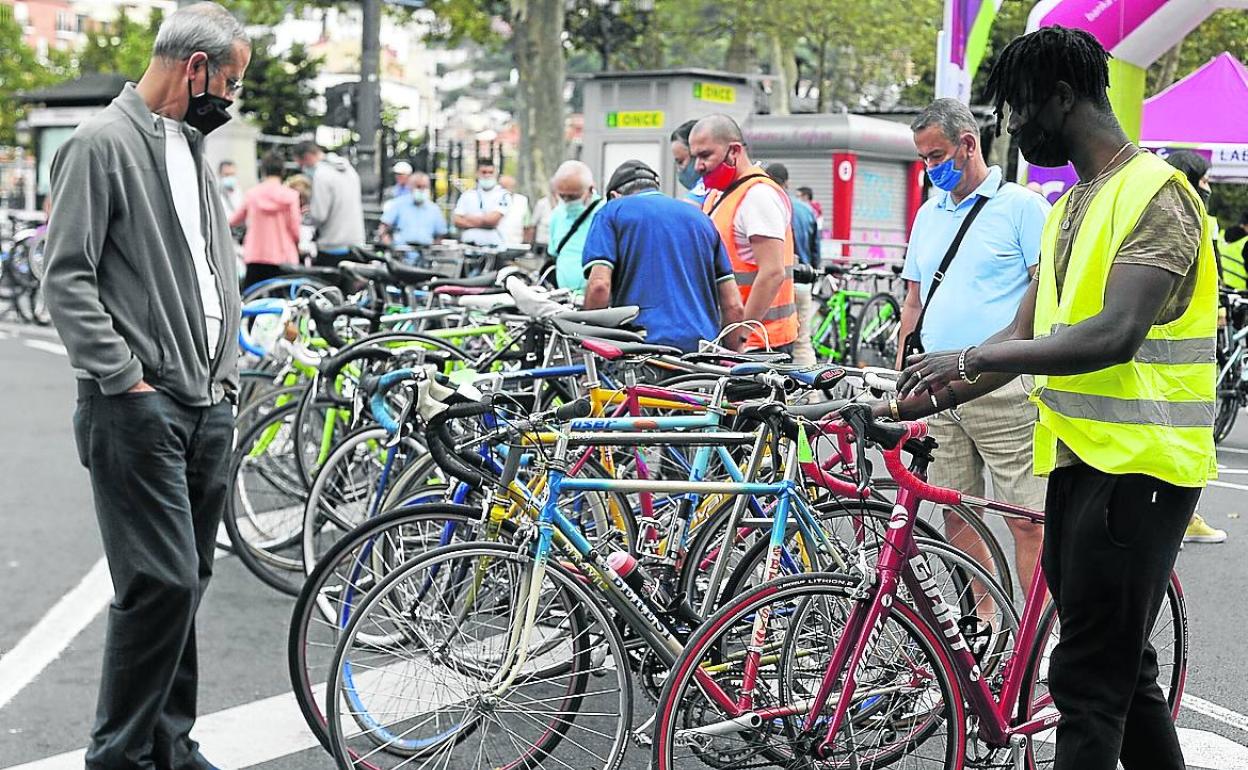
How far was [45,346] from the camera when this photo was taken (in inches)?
617

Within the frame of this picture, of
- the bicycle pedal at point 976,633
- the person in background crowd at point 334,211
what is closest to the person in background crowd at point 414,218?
the person in background crowd at point 334,211

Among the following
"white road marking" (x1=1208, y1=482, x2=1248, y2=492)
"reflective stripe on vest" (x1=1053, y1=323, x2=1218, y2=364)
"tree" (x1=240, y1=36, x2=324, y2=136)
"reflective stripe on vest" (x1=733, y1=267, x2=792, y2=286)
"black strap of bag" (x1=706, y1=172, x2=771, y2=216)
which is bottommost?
"white road marking" (x1=1208, y1=482, x2=1248, y2=492)

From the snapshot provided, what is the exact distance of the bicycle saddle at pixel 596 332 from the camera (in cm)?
559

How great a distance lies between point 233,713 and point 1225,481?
6518 mm

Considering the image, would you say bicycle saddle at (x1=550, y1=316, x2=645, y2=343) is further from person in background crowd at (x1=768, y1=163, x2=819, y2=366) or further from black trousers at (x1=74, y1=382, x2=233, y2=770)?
person in background crowd at (x1=768, y1=163, x2=819, y2=366)

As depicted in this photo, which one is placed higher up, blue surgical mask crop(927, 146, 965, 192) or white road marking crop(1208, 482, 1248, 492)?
blue surgical mask crop(927, 146, 965, 192)

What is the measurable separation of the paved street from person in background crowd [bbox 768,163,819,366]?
3288 mm

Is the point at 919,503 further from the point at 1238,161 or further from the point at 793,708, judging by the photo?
the point at 1238,161

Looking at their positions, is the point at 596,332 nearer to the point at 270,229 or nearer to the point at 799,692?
the point at 799,692

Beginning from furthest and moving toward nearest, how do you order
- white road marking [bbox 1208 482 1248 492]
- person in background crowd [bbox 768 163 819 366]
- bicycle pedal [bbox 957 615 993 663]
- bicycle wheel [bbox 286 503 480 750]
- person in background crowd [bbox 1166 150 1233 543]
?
person in background crowd [bbox 768 163 819 366] → white road marking [bbox 1208 482 1248 492] → person in background crowd [bbox 1166 150 1233 543] → bicycle wheel [bbox 286 503 480 750] → bicycle pedal [bbox 957 615 993 663]

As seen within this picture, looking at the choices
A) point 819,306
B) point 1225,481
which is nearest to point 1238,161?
point 819,306

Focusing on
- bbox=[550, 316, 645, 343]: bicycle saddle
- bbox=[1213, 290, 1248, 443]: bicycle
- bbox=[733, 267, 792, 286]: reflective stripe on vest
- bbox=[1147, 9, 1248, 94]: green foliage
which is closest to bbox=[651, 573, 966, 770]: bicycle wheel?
bbox=[550, 316, 645, 343]: bicycle saddle

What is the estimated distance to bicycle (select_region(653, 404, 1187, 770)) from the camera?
3.59m

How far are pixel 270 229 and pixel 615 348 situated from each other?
7.79 m
